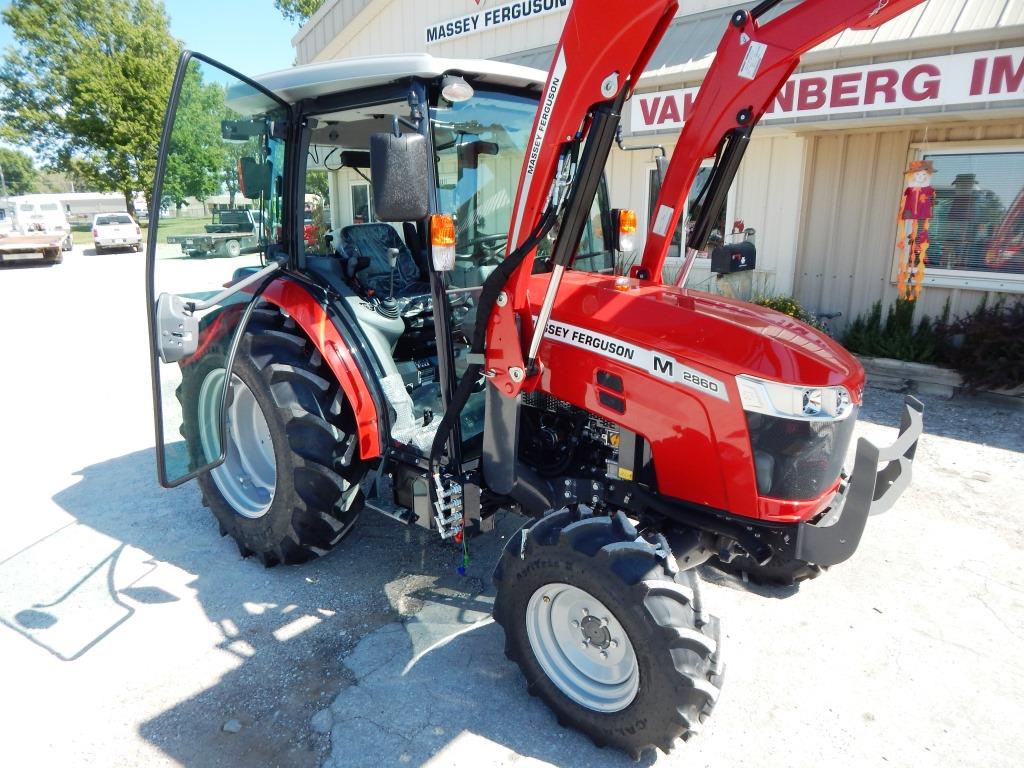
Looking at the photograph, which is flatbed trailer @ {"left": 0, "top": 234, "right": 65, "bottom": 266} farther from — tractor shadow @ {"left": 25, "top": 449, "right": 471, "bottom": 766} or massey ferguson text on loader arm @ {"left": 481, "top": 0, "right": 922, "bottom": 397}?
massey ferguson text on loader arm @ {"left": 481, "top": 0, "right": 922, "bottom": 397}

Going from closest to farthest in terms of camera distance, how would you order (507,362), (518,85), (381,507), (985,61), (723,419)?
(723,419) < (507,362) < (518,85) < (381,507) < (985,61)

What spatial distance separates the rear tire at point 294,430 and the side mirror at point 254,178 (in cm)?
55

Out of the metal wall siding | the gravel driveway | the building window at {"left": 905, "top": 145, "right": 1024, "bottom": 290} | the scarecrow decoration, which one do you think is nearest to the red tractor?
the gravel driveway

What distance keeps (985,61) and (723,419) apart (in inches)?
192

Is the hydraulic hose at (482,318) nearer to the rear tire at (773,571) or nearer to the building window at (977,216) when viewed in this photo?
the rear tire at (773,571)

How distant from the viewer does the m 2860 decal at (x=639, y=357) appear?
2225 mm

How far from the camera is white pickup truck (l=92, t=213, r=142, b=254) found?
2189 cm

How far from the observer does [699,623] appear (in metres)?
2.09

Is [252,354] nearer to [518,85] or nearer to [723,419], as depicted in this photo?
[518,85]

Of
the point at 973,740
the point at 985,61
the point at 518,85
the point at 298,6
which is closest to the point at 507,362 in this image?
the point at 518,85

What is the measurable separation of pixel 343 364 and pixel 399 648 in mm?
1212

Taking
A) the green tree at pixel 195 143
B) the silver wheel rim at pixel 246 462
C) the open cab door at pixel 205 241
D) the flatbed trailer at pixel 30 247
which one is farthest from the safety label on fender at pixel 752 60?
the flatbed trailer at pixel 30 247

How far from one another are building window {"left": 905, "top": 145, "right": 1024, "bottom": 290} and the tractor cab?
4919mm

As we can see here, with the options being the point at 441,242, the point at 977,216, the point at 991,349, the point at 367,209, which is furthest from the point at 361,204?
the point at 977,216
